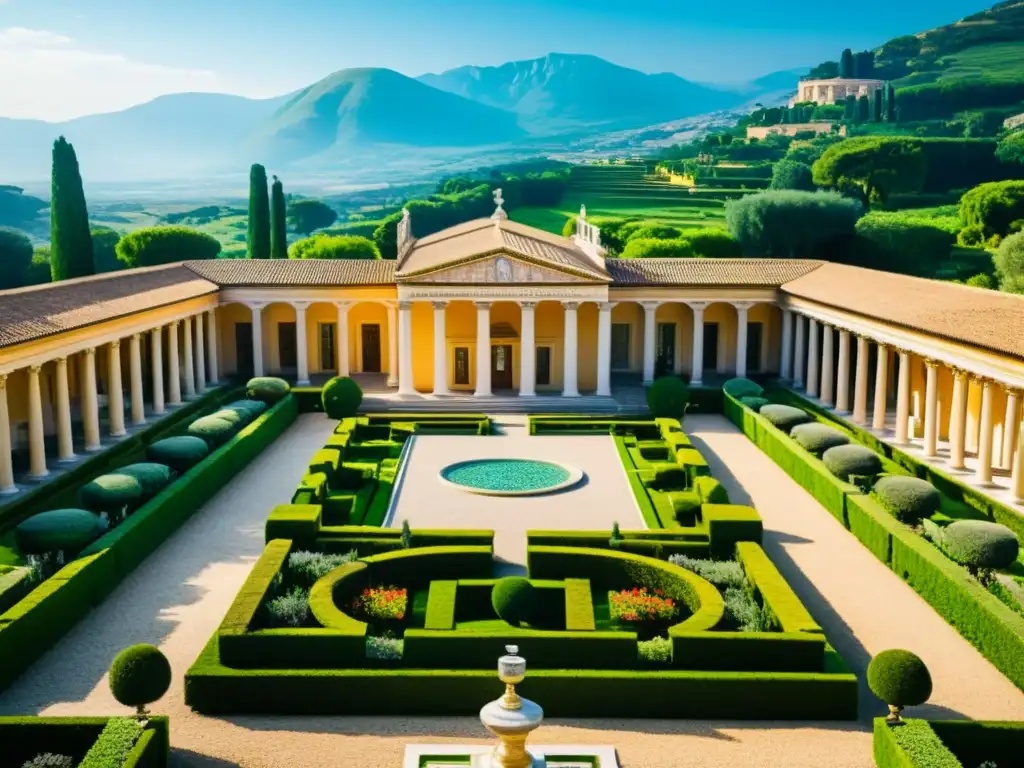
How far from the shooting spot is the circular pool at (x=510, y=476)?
101ft

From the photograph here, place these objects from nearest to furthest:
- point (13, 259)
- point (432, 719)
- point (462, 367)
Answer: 1. point (432, 719)
2. point (462, 367)
3. point (13, 259)

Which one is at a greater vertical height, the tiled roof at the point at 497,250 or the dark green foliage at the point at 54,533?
the tiled roof at the point at 497,250

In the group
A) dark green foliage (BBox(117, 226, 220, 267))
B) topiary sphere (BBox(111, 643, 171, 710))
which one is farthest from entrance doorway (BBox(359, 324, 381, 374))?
topiary sphere (BBox(111, 643, 171, 710))

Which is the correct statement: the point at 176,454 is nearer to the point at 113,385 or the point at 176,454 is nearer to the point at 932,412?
the point at 113,385

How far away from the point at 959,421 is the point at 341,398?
2126cm

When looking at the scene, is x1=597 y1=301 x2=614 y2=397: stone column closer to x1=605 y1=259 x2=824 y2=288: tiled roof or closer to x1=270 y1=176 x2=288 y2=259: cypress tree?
x1=605 y1=259 x2=824 y2=288: tiled roof

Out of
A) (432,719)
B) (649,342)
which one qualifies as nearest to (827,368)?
(649,342)

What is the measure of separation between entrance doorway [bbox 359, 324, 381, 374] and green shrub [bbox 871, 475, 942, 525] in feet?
93.1

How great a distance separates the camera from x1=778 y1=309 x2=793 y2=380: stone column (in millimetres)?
46166

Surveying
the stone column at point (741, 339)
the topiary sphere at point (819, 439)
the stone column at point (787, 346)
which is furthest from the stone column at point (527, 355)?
the topiary sphere at point (819, 439)

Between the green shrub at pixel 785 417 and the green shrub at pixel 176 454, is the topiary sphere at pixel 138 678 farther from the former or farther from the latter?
the green shrub at pixel 785 417

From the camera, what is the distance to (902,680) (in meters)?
15.7

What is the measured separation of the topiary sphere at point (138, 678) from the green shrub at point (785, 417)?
2486cm

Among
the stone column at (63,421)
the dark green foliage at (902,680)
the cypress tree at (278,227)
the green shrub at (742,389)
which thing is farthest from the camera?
the cypress tree at (278,227)
